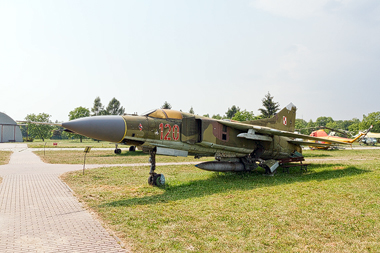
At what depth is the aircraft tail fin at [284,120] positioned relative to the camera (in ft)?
51.4

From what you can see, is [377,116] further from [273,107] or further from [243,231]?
[243,231]

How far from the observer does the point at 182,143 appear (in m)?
10.9

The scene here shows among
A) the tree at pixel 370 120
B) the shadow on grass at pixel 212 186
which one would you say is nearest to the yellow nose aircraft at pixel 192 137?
the shadow on grass at pixel 212 186

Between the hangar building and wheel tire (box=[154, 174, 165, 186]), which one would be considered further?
the hangar building

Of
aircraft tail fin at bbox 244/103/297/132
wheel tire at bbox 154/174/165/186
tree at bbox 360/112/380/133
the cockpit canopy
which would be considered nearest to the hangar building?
wheel tire at bbox 154/174/165/186

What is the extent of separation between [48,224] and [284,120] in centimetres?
1428

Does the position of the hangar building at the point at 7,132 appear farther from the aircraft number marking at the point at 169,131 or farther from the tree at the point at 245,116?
the aircraft number marking at the point at 169,131

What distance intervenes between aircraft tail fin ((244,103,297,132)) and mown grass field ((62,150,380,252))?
16.0 feet

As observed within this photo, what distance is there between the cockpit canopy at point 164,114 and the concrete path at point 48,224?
4.11 meters

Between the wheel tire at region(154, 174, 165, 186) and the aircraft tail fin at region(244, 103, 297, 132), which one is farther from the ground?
the aircraft tail fin at region(244, 103, 297, 132)

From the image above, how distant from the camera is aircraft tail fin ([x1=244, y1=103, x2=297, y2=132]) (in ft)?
51.4

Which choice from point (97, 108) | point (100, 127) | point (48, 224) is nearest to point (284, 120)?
point (100, 127)

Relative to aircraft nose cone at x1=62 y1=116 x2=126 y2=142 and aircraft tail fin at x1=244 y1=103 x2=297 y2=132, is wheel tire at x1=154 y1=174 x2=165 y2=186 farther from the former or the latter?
aircraft tail fin at x1=244 y1=103 x2=297 y2=132

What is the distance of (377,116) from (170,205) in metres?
96.7
